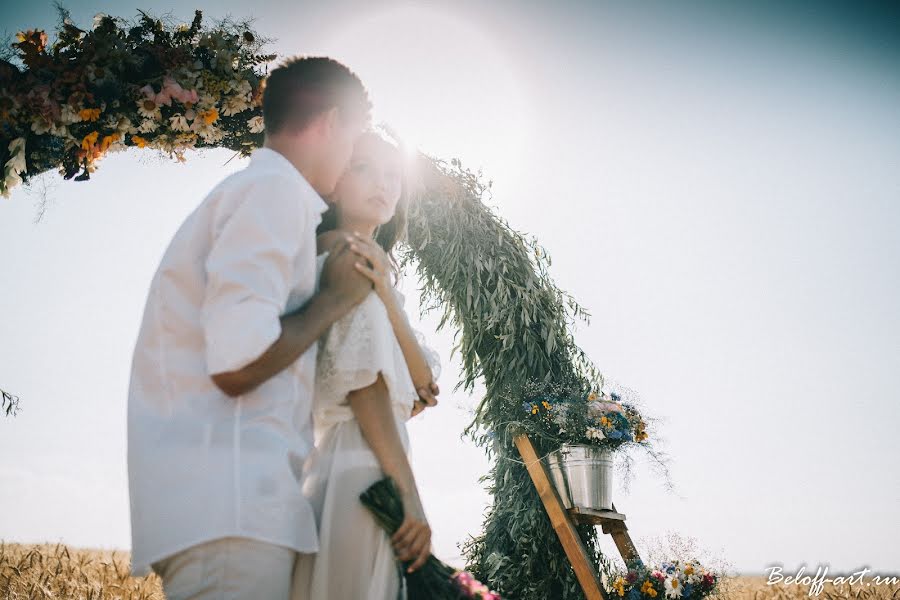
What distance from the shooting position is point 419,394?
2.58 metres

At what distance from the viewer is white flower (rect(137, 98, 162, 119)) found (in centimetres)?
518

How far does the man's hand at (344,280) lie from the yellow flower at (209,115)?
3.73 meters

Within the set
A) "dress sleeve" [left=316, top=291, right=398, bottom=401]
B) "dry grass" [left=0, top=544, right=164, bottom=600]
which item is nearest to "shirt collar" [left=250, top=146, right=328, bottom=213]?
"dress sleeve" [left=316, top=291, right=398, bottom=401]

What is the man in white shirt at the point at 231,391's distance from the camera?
1.74 metres

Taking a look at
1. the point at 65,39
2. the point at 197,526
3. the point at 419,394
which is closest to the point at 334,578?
the point at 197,526

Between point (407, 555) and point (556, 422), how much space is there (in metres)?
4.16

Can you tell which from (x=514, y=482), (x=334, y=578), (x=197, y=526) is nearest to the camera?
(x=197, y=526)

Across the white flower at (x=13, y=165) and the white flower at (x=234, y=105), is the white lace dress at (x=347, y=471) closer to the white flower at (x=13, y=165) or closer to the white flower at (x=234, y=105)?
the white flower at (x=13, y=165)

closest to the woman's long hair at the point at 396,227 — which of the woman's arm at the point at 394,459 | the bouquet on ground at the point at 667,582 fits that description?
the woman's arm at the point at 394,459

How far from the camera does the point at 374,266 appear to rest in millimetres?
2250

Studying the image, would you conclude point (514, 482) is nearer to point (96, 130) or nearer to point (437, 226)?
point (437, 226)

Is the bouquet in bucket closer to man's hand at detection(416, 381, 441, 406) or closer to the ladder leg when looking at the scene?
man's hand at detection(416, 381, 441, 406)

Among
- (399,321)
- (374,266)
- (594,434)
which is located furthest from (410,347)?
(594,434)

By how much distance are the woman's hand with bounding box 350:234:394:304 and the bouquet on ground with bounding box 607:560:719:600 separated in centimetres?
479
